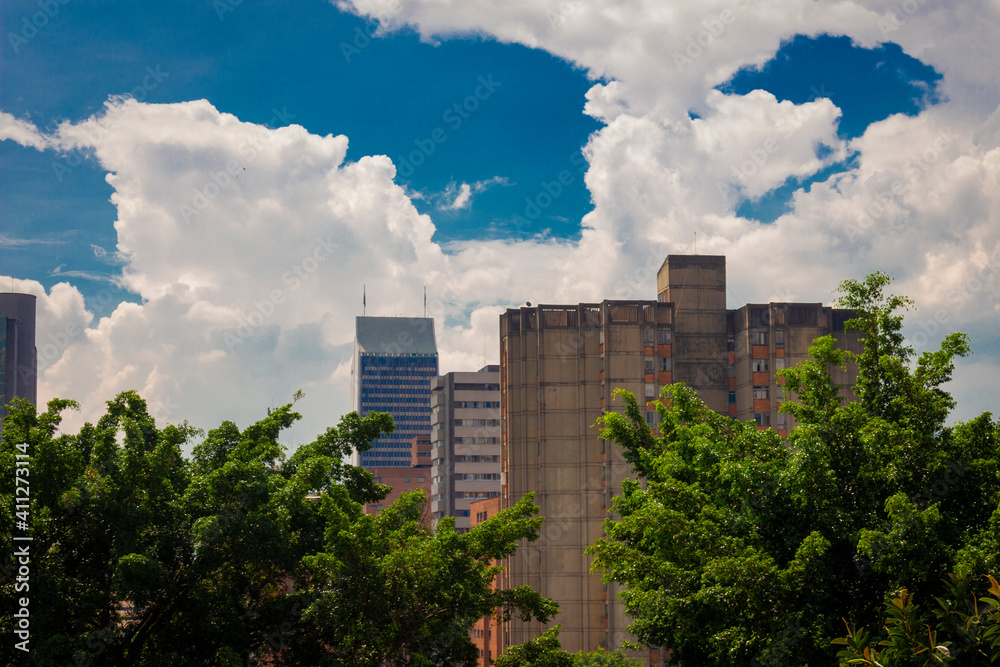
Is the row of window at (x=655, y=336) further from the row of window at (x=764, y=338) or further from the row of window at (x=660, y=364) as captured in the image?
the row of window at (x=764, y=338)

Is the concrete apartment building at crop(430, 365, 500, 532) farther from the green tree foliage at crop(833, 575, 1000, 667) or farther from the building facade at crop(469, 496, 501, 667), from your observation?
the green tree foliage at crop(833, 575, 1000, 667)

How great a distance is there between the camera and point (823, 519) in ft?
62.8

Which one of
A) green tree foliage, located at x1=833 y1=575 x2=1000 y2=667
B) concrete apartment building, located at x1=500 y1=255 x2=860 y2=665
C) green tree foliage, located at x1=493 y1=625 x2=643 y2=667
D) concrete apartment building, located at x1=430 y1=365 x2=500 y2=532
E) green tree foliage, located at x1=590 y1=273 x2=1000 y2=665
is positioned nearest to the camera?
green tree foliage, located at x1=833 y1=575 x2=1000 y2=667

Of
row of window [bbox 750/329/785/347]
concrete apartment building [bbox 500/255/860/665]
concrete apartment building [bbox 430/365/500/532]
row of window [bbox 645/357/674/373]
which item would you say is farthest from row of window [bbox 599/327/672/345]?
concrete apartment building [bbox 430/365/500/532]

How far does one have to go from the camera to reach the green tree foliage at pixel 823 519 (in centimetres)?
1805

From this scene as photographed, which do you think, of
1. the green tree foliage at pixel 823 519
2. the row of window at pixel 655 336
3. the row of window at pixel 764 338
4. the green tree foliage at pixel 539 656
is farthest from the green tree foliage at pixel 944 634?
the row of window at pixel 764 338

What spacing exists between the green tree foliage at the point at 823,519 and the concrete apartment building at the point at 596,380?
63258mm

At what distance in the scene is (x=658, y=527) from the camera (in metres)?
19.8

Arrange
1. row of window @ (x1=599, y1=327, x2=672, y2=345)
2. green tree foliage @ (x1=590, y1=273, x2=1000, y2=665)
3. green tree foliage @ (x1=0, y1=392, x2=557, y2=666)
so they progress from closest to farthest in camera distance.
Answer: green tree foliage @ (x1=590, y1=273, x2=1000, y2=665)
green tree foliage @ (x1=0, y1=392, x2=557, y2=666)
row of window @ (x1=599, y1=327, x2=672, y2=345)

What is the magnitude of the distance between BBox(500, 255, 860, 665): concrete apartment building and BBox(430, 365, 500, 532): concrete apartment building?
6481 cm

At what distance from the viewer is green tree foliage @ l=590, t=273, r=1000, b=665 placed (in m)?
18.0

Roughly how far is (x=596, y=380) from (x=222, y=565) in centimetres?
6632

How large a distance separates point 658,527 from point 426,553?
557cm

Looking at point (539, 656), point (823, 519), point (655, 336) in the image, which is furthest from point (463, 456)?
point (823, 519)
